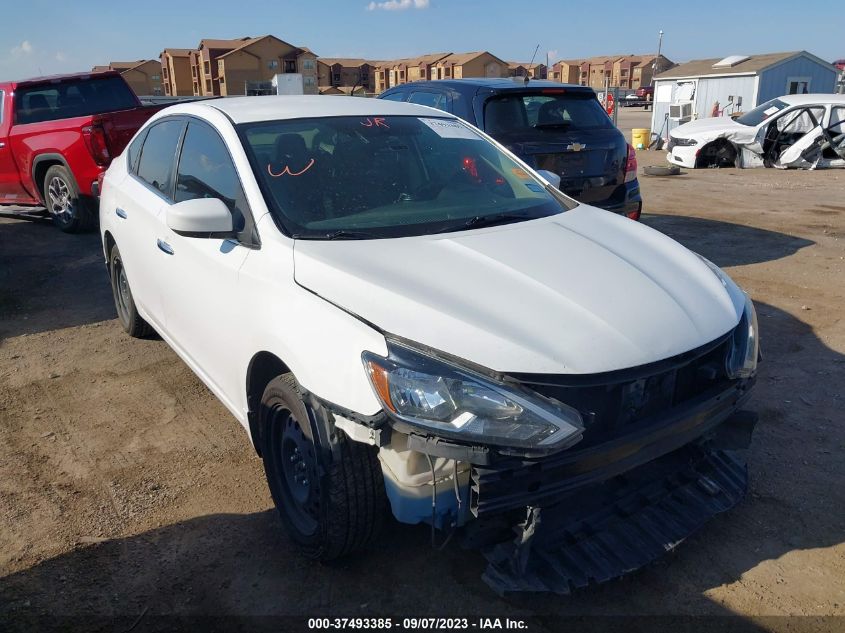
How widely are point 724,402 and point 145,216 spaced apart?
323 centimetres

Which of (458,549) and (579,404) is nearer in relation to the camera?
(579,404)

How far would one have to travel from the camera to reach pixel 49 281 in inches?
268

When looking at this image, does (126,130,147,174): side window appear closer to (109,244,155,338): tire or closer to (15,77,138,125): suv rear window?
(109,244,155,338): tire

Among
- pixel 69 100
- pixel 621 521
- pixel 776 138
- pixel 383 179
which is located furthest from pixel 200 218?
pixel 776 138

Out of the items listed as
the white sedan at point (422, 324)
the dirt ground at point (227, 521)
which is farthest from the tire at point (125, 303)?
the white sedan at point (422, 324)

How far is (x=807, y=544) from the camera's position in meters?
2.86

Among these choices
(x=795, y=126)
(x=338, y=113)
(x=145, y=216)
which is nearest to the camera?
(x=338, y=113)

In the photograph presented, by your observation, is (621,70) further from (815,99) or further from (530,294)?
(530,294)

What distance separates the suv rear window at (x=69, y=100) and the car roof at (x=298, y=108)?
5852 millimetres

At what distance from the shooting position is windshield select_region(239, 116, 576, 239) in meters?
3.03

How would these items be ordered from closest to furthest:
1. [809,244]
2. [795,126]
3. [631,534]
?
[631,534] → [809,244] → [795,126]

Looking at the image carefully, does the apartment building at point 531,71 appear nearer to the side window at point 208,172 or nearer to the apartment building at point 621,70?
the side window at point 208,172

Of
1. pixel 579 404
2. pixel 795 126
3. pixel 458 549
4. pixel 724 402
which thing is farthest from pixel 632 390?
pixel 795 126

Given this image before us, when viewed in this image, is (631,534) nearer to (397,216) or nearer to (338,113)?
(397,216)
